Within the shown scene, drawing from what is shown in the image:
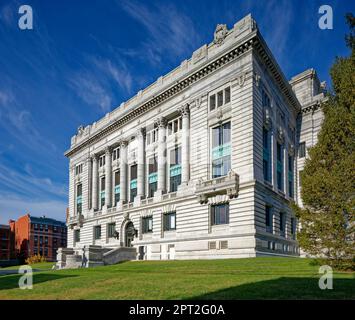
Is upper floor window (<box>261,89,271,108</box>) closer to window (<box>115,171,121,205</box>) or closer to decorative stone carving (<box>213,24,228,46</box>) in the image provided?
decorative stone carving (<box>213,24,228,46</box>)

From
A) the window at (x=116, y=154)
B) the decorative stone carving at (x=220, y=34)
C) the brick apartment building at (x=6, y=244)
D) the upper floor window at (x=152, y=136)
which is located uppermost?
the decorative stone carving at (x=220, y=34)

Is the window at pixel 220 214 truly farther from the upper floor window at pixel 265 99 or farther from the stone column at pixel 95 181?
the stone column at pixel 95 181

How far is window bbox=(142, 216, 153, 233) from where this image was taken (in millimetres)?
51906

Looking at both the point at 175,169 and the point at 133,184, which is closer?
the point at 175,169

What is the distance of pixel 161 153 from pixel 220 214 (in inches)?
574

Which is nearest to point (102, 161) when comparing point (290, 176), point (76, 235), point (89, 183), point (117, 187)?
point (89, 183)

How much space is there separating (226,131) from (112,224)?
90.6 feet

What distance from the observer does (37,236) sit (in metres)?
126

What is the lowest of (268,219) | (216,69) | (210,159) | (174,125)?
(268,219)

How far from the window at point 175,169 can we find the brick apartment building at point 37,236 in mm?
90226

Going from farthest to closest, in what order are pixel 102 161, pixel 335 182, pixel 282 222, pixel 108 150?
1. pixel 102 161
2. pixel 108 150
3. pixel 282 222
4. pixel 335 182

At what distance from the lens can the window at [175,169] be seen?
4922cm

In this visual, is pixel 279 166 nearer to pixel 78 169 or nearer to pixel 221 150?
pixel 221 150

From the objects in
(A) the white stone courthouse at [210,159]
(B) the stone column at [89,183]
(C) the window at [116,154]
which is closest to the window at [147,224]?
(A) the white stone courthouse at [210,159]
